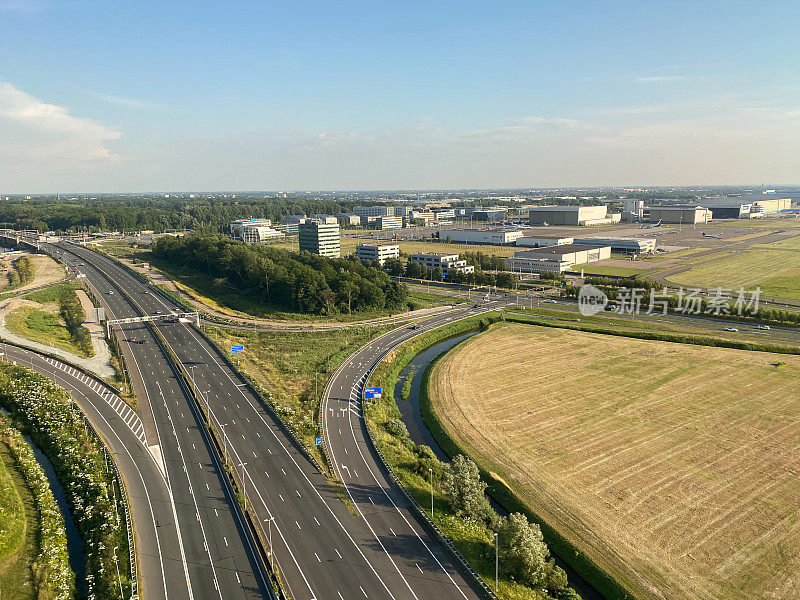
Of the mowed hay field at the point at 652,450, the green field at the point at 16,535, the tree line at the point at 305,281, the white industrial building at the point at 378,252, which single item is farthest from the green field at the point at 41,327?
the white industrial building at the point at 378,252

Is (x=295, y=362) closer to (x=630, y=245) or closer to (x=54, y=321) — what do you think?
(x=54, y=321)

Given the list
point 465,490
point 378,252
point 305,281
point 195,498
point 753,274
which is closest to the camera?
point 465,490

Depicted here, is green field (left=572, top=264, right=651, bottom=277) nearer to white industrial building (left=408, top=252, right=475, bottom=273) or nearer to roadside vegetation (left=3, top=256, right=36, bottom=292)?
white industrial building (left=408, top=252, right=475, bottom=273)

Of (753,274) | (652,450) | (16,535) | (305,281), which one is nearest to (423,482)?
(652,450)

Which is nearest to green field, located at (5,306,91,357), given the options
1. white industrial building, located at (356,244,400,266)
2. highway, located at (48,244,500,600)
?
highway, located at (48,244,500,600)

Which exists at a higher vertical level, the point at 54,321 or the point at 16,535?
the point at 54,321

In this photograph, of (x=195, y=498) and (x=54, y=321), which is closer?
(x=195, y=498)
